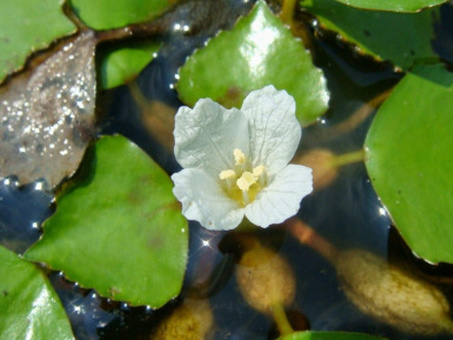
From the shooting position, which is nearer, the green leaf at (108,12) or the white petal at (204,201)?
the white petal at (204,201)

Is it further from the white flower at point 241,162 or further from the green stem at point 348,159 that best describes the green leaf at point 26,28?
the green stem at point 348,159

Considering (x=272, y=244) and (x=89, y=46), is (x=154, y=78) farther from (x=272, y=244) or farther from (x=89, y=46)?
(x=272, y=244)

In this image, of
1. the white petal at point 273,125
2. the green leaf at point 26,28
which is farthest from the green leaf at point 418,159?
the green leaf at point 26,28

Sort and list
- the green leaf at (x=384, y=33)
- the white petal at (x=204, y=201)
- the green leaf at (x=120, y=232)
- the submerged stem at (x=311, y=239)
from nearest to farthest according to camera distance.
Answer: the white petal at (x=204, y=201)
the green leaf at (x=120, y=232)
the submerged stem at (x=311, y=239)
the green leaf at (x=384, y=33)

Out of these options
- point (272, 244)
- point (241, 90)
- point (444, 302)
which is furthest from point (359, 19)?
point (444, 302)

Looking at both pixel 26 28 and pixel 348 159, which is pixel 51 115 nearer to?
pixel 26 28

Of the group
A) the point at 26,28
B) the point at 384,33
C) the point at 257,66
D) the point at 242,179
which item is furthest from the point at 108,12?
the point at 384,33

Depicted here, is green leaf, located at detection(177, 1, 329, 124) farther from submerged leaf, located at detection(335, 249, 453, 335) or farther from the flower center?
submerged leaf, located at detection(335, 249, 453, 335)
